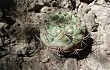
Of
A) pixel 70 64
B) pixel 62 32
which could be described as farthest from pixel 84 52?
pixel 62 32

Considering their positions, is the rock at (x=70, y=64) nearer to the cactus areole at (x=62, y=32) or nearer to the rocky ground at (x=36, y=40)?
the rocky ground at (x=36, y=40)

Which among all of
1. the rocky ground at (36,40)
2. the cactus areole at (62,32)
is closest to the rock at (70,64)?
the rocky ground at (36,40)

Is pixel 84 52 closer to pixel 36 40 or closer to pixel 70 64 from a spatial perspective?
pixel 70 64

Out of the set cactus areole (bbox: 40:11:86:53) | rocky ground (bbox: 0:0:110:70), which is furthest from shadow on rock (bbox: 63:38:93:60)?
cactus areole (bbox: 40:11:86:53)

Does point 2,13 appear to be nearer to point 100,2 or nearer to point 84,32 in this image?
point 84,32

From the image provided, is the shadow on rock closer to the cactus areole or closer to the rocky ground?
the rocky ground
